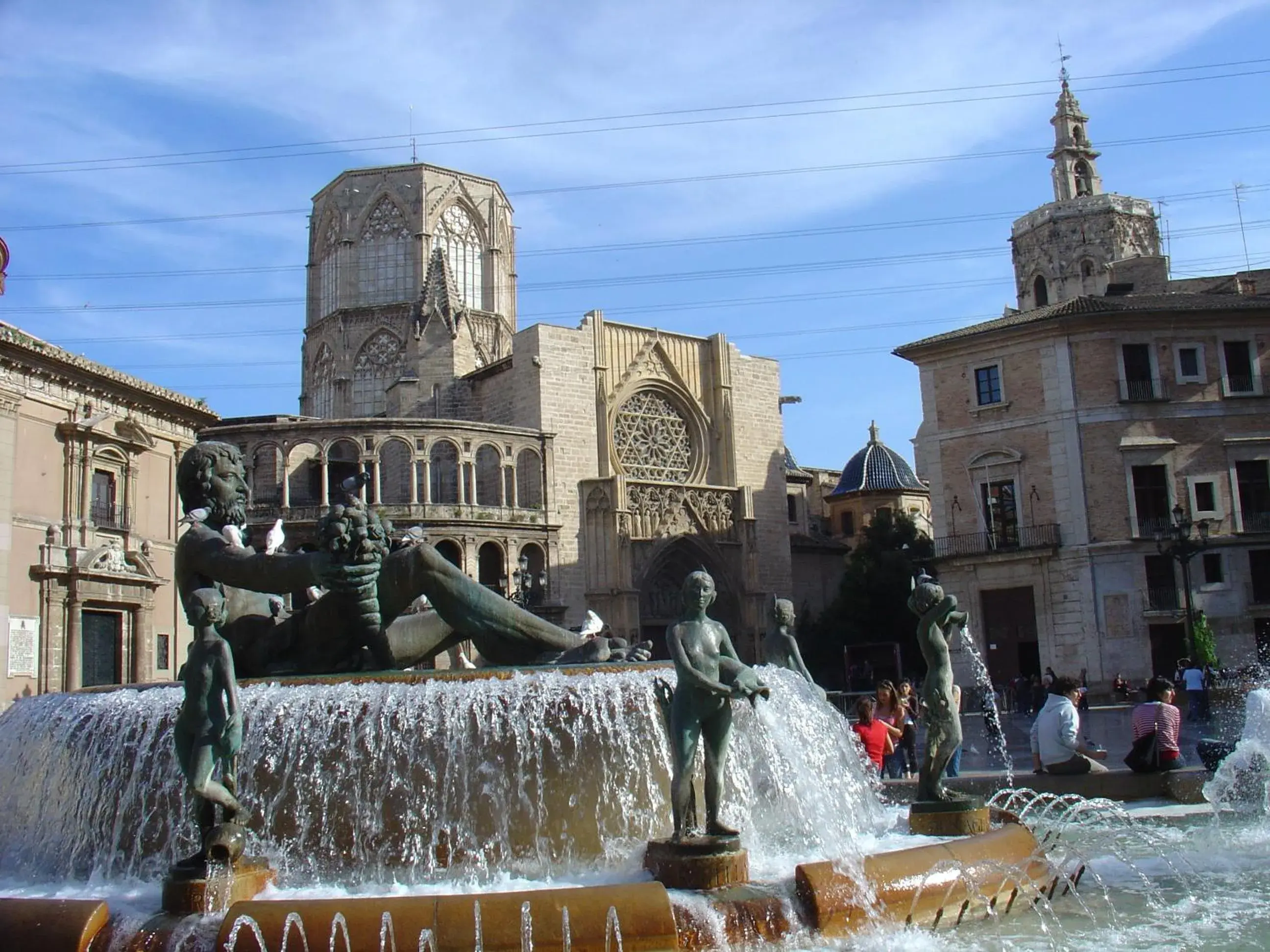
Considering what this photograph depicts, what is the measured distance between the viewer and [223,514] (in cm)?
933

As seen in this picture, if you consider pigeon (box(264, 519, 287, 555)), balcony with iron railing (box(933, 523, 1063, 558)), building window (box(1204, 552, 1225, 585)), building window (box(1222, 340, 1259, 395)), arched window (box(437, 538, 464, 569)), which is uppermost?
building window (box(1222, 340, 1259, 395))

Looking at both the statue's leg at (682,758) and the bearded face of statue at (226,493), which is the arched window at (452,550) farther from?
the statue's leg at (682,758)

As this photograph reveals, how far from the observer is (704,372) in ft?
153

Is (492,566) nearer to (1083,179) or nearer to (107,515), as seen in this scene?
(107,515)

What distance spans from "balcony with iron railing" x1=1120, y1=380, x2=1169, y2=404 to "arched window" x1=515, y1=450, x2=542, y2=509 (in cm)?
1737

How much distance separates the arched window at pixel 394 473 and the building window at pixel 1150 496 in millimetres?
22024

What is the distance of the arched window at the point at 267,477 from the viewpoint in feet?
125

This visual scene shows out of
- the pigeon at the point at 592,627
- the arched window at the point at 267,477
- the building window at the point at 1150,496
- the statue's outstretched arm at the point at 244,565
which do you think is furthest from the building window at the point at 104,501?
the building window at the point at 1150,496

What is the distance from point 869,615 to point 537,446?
41.8 ft

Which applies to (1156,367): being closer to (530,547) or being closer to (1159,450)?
(1159,450)

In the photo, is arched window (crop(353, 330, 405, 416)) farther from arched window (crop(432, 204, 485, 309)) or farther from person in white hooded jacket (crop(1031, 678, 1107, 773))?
person in white hooded jacket (crop(1031, 678, 1107, 773))

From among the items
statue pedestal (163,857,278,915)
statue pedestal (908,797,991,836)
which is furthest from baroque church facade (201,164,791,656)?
statue pedestal (163,857,278,915)

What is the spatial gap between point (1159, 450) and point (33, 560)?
92.1ft

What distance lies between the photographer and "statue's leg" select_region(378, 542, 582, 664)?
8.63 meters
